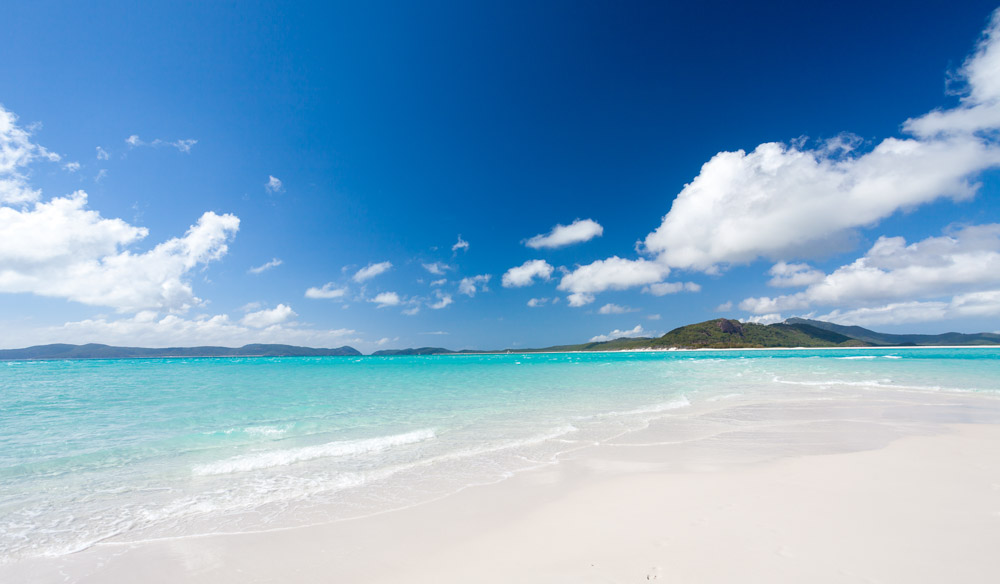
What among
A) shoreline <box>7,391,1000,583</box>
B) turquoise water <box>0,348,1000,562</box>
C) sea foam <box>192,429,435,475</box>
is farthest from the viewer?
sea foam <box>192,429,435,475</box>

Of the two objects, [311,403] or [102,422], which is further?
[311,403]

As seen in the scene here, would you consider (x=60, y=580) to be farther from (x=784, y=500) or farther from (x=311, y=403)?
(x=311, y=403)

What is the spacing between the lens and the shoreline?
4500mm

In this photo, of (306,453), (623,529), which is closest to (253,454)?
(306,453)

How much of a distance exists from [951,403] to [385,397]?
1017 inches

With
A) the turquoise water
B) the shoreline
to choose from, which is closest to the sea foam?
the turquoise water

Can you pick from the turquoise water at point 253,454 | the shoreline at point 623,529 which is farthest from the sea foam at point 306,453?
the shoreline at point 623,529

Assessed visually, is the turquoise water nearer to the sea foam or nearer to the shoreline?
the sea foam

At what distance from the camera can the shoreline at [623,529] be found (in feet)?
14.8

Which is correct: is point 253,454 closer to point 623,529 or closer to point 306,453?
point 306,453

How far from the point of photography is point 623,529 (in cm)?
545

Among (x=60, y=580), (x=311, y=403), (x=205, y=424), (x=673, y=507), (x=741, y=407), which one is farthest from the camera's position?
(x=311, y=403)

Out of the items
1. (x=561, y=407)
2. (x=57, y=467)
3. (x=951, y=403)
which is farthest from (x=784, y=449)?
(x=57, y=467)

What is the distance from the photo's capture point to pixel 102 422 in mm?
14195
